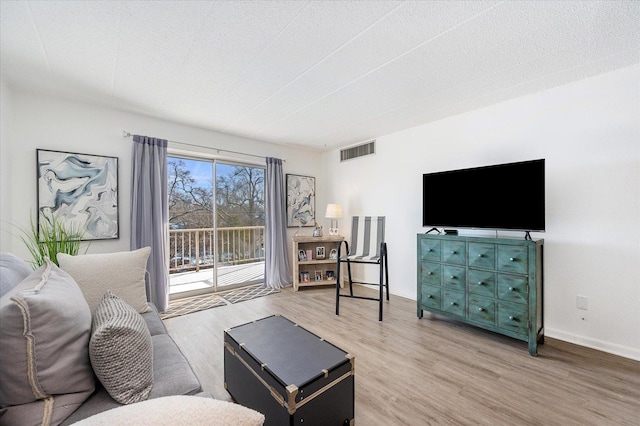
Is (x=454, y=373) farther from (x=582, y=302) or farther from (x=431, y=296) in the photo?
(x=582, y=302)

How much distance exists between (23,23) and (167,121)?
1736 mm

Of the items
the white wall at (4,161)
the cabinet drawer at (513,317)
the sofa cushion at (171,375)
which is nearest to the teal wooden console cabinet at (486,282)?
the cabinet drawer at (513,317)

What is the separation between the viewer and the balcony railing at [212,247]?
4.00 metres

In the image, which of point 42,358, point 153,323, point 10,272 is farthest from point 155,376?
point 10,272

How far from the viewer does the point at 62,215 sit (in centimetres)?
271

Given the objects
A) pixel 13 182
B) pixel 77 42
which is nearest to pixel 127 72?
pixel 77 42

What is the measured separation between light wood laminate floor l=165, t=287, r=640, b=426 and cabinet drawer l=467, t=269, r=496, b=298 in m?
0.43

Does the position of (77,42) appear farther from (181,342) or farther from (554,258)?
(554,258)

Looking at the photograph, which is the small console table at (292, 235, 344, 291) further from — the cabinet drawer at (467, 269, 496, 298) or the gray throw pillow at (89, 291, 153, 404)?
the gray throw pillow at (89, 291, 153, 404)

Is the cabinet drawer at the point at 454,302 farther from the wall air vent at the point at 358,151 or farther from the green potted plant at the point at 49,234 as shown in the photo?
the green potted plant at the point at 49,234

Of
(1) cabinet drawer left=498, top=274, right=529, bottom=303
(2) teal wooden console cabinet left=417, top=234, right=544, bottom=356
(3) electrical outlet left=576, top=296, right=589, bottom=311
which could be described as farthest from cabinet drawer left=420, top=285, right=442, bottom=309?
(3) electrical outlet left=576, top=296, right=589, bottom=311

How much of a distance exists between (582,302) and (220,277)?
431cm

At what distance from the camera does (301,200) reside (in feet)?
15.5

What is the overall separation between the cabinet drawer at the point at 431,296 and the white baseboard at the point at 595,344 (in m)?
0.97
